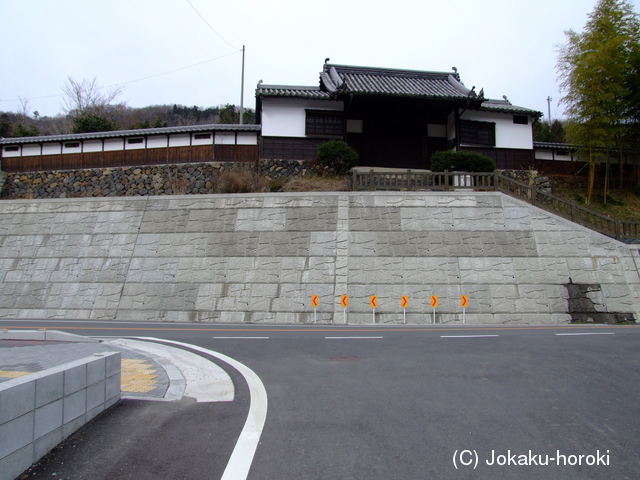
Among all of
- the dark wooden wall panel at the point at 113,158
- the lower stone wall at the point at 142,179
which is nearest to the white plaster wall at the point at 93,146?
the dark wooden wall panel at the point at 113,158

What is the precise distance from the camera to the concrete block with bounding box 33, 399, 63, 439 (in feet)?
10.7

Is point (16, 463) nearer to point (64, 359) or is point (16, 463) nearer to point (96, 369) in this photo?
point (96, 369)

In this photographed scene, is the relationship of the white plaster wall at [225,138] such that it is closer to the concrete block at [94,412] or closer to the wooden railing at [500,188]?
the wooden railing at [500,188]

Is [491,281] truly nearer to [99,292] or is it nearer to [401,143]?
[401,143]

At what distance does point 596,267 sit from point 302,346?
38.4 ft

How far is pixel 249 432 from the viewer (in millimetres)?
3863

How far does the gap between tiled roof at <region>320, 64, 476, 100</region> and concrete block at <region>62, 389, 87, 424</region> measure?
19.0 metres

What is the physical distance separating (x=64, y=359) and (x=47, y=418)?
3.16m

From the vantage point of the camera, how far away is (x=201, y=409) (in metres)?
4.53

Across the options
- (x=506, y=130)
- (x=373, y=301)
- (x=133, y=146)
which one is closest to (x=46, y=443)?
(x=373, y=301)

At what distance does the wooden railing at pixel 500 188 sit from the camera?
15.1 meters

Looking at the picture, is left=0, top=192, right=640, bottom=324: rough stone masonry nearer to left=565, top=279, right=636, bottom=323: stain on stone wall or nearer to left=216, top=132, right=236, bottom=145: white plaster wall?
left=565, top=279, right=636, bottom=323: stain on stone wall

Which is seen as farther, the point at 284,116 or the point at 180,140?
the point at 180,140

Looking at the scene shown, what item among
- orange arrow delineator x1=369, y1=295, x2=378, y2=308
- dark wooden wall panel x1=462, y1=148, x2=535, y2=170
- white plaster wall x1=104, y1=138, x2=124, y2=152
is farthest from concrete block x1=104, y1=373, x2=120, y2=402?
dark wooden wall panel x1=462, y1=148, x2=535, y2=170
